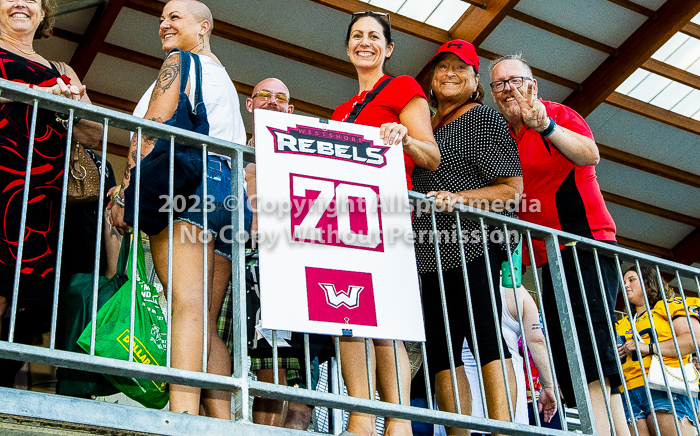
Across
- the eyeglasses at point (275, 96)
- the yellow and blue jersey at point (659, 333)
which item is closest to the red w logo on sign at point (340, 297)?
the eyeglasses at point (275, 96)

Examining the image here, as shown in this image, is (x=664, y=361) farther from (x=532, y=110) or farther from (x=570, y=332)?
(x=532, y=110)

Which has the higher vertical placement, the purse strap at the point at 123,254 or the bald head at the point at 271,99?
the bald head at the point at 271,99

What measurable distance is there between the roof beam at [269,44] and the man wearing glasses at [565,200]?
484 centimetres

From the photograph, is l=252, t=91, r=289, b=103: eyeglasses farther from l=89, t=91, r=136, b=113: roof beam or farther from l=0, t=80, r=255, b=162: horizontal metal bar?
l=89, t=91, r=136, b=113: roof beam

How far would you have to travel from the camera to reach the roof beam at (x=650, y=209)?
35.3 ft

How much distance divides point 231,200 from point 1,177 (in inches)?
30.0

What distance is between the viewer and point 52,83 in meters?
2.94

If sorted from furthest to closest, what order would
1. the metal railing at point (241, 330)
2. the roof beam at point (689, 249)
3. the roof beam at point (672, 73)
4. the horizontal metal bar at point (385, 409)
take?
the roof beam at point (689, 249), the roof beam at point (672, 73), the horizontal metal bar at point (385, 409), the metal railing at point (241, 330)

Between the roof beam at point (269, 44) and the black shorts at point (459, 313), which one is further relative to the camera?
the roof beam at point (269, 44)

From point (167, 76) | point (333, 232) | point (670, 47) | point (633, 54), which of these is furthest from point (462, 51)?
point (670, 47)

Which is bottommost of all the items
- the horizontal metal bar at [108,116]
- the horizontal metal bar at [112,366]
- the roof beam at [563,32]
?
the horizontal metal bar at [112,366]

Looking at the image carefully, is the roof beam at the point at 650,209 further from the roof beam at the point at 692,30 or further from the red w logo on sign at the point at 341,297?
the red w logo on sign at the point at 341,297

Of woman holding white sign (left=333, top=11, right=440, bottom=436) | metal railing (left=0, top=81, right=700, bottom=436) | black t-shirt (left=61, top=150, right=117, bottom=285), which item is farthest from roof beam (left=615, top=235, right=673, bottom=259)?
black t-shirt (left=61, top=150, right=117, bottom=285)

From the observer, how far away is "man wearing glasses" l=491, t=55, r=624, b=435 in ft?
10.4
